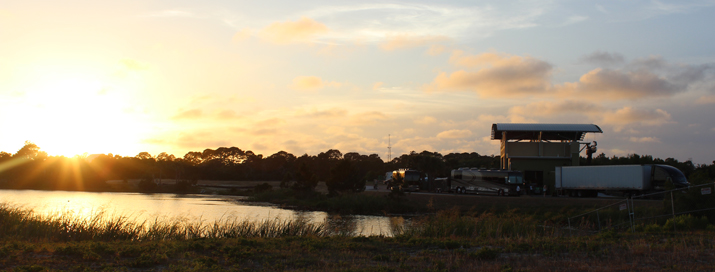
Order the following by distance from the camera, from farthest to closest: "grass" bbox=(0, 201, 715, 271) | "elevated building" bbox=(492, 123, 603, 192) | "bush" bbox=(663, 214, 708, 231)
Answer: "elevated building" bbox=(492, 123, 603, 192)
"bush" bbox=(663, 214, 708, 231)
"grass" bbox=(0, 201, 715, 271)

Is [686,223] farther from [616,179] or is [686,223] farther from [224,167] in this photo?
[224,167]

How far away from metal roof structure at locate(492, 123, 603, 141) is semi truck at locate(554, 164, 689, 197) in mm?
9999

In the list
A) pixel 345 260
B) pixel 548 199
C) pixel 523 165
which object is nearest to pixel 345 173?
pixel 523 165

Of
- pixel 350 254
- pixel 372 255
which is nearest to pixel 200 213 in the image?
pixel 350 254

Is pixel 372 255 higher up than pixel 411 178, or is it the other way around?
pixel 411 178

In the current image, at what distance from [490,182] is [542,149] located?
1059cm

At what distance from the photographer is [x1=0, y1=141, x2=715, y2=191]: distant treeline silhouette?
6431 centimetres

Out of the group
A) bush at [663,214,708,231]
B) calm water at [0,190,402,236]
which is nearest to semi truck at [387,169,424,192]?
calm water at [0,190,402,236]

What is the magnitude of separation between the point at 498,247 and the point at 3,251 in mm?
10478

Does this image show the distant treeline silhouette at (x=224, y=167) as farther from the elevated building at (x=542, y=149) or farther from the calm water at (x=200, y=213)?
the calm water at (x=200, y=213)

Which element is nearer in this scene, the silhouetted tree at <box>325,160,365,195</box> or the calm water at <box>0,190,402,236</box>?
the calm water at <box>0,190,402,236</box>

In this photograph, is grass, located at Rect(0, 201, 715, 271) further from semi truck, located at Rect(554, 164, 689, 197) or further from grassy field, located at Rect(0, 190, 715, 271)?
semi truck, located at Rect(554, 164, 689, 197)

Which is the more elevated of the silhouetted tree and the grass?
the silhouetted tree

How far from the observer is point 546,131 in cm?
5428
